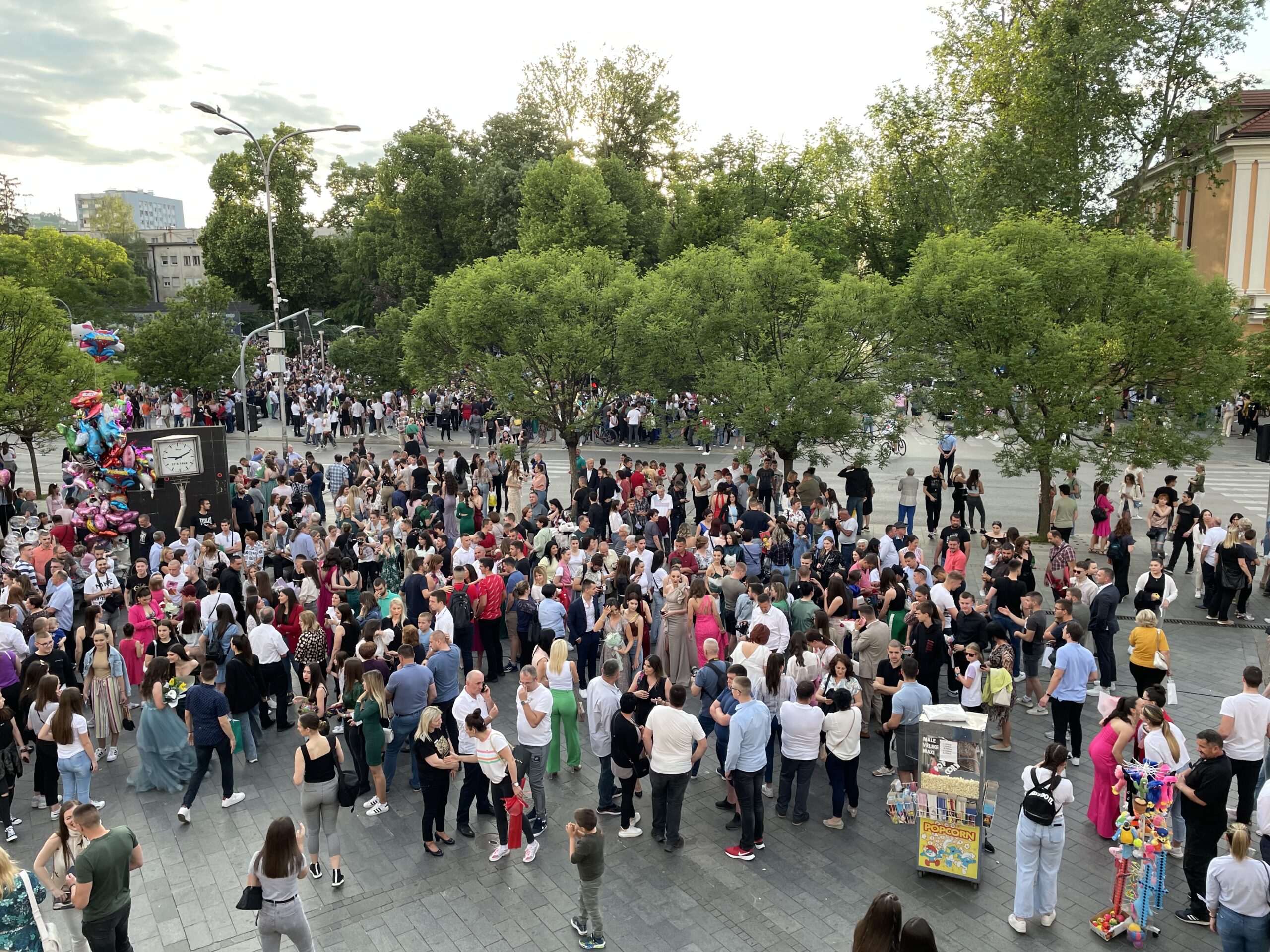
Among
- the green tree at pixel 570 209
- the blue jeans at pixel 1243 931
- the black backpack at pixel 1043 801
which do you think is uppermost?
the green tree at pixel 570 209

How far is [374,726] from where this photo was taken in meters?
8.44

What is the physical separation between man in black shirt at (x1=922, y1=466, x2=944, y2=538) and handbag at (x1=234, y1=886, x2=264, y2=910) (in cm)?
1520

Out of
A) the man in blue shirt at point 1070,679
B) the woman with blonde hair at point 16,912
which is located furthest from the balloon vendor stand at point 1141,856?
the woman with blonde hair at point 16,912

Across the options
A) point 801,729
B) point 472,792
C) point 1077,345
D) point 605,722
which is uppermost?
point 1077,345

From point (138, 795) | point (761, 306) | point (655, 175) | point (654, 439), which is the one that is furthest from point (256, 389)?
point (138, 795)

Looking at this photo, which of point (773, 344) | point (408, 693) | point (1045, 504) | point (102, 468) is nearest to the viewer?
point (408, 693)

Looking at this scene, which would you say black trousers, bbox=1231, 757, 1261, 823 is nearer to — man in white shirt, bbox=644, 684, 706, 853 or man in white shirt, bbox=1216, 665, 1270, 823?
man in white shirt, bbox=1216, 665, 1270, 823

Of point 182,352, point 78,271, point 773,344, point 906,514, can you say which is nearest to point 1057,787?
point 906,514

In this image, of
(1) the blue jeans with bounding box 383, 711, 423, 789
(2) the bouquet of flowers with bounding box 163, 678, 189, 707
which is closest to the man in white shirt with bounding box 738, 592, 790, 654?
(1) the blue jeans with bounding box 383, 711, 423, 789

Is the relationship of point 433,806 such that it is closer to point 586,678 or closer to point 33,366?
point 586,678

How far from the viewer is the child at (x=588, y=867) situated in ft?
21.1

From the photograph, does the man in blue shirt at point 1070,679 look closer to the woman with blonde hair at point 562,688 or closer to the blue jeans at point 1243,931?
the blue jeans at point 1243,931

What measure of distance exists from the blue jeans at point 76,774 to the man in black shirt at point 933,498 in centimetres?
1513

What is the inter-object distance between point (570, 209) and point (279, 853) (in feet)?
104
